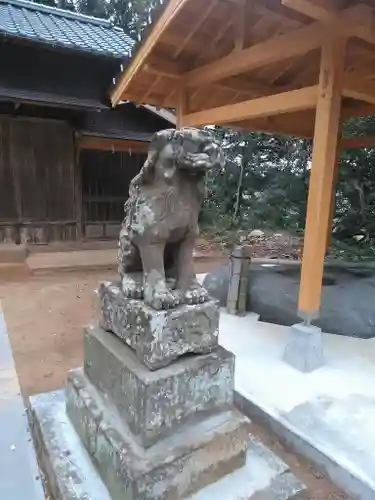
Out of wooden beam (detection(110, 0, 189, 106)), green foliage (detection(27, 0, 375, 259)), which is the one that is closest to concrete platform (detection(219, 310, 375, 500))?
wooden beam (detection(110, 0, 189, 106))

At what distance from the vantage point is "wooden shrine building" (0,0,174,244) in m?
6.71

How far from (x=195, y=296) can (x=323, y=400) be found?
153 centimetres

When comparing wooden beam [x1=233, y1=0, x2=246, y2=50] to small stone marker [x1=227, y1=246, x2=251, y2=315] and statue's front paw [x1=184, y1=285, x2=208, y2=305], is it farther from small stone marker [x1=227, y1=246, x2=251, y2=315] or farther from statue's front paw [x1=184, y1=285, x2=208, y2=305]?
statue's front paw [x1=184, y1=285, x2=208, y2=305]

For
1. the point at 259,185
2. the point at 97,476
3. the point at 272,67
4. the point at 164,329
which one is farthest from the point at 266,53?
the point at 259,185

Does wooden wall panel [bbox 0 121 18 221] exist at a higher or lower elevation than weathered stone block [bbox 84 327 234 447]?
higher

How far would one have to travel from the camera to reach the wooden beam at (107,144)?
7.62 m

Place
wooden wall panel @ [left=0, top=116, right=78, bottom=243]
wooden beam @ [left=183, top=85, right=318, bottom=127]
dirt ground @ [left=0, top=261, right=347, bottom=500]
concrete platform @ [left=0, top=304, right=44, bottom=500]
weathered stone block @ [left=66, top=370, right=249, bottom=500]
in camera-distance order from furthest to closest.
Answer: wooden wall panel @ [left=0, top=116, right=78, bottom=243]
wooden beam @ [left=183, top=85, right=318, bottom=127]
dirt ground @ [left=0, top=261, right=347, bottom=500]
concrete platform @ [left=0, top=304, right=44, bottom=500]
weathered stone block @ [left=66, top=370, right=249, bottom=500]

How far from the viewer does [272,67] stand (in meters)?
4.52

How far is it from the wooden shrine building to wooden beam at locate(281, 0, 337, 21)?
17.2 feet

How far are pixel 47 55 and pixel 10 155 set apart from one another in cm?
206

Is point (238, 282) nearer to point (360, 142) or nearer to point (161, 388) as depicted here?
point (161, 388)

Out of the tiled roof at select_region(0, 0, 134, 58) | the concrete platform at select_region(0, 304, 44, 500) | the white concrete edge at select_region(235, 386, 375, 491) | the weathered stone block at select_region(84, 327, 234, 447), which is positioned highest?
the tiled roof at select_region(0, 0, 134, 58)

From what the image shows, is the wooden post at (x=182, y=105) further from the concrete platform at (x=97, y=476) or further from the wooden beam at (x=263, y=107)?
the concrete platform at (x=97, y=476)

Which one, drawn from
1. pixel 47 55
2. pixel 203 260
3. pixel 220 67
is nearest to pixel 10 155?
pixel 47 55
